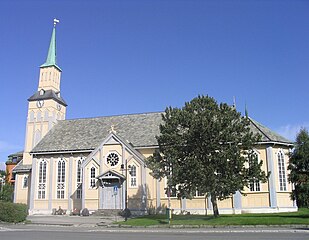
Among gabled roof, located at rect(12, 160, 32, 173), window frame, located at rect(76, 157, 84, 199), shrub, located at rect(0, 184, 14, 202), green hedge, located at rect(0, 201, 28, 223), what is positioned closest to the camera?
green hedge, located at rect(0, 201, 28, 223)

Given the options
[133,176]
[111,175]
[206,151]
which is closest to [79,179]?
[111,175]

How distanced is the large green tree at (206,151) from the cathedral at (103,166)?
26.2 feet

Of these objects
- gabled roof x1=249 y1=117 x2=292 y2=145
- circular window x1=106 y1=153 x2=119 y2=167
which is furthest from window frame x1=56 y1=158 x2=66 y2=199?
gabled roof x1=249 y1=117 x2=292 y2=145

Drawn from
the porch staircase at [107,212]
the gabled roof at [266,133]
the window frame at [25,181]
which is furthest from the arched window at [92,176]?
the gabled roof at [266,133]

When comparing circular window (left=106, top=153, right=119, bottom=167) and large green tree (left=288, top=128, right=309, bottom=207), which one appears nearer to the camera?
large green tree (left=288, top=128, right=309, bottom=207)

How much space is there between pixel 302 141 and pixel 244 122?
5.23 meters

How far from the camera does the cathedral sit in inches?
1431

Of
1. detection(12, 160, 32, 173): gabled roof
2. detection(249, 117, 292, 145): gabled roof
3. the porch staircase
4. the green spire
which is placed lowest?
the porch staircase

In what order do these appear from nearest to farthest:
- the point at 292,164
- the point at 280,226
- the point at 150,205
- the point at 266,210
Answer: the point at 280,226 → the point at 292,164 → the point at 266,210 → the point at 150,205

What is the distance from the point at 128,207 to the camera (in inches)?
1462

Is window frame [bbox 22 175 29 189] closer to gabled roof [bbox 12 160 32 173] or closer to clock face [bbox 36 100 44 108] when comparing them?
gabled roof [bbox 12 160 32 173]

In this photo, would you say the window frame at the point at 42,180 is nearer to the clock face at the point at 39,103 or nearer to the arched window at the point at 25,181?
the arched window at the point at 25,181

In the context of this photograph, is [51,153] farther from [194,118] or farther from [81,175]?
[194,118]

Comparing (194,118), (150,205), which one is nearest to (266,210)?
(150,205)
